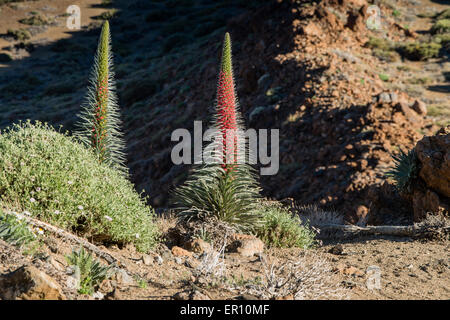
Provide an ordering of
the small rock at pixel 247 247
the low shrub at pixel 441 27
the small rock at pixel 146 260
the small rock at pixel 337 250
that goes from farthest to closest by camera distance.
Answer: the low shrub at pixel 441 27 < the small rock at pixel 337 250 < the small rock at pixel 247 247 < the small rock at pixel 146 260

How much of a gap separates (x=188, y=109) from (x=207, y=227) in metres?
12.4

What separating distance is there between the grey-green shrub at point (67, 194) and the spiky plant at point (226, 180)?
1066 mm

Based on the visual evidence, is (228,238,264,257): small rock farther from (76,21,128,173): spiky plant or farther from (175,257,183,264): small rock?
(76,21,128,173): spiky plant

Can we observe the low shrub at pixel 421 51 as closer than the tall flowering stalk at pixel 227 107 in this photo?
No

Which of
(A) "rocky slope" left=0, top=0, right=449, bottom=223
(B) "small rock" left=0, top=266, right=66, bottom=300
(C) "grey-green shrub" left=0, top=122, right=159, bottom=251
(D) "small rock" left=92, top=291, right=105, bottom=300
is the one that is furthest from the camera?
(A) "rocky slope" left=0, top=0, right=449, bottom=223

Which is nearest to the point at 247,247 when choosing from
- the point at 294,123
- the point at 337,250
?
the point at 337,250

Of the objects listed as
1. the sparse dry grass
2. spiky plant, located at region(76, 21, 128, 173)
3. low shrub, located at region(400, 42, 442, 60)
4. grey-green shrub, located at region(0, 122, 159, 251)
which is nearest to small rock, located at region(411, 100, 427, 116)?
low shrub, located at region(400, 42, 442, 60)

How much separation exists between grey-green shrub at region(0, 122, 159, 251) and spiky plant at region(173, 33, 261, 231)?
3.50ft

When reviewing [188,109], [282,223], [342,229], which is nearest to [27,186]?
[282,223]

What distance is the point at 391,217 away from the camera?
762 centimetres

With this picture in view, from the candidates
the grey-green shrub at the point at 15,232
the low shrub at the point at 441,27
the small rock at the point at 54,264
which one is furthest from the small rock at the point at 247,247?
the low shrub at the point at 441,27

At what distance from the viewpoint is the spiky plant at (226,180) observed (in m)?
5.75

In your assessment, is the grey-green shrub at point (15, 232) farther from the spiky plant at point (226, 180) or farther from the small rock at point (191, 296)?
the spiky plant at point (226, 180)

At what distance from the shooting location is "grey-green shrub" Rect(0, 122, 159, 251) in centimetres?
443
